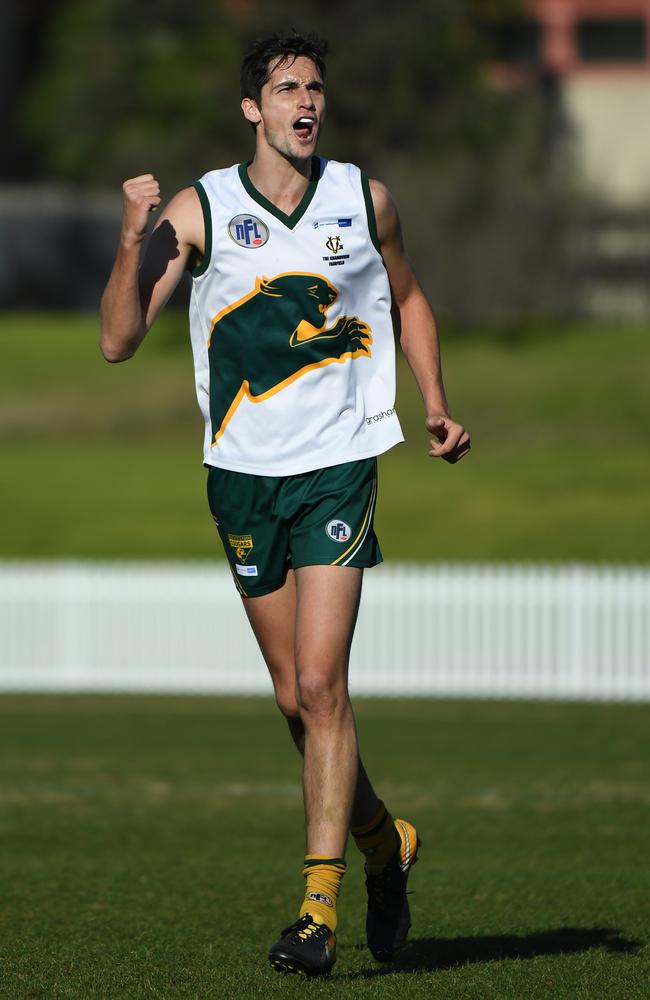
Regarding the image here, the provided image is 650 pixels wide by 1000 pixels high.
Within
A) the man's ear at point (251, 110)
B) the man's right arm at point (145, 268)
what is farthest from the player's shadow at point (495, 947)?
the man's ear at point (251, 110)

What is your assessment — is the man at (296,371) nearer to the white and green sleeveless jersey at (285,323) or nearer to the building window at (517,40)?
the white and green sleeveless jersey at (285,323)

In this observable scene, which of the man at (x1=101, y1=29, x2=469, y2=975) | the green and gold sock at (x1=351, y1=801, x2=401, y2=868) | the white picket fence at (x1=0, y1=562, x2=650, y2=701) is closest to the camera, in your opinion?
the man at (x1=101, y1=29, x2=469, y2=975)

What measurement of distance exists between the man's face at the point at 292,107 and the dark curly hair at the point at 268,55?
20 mm

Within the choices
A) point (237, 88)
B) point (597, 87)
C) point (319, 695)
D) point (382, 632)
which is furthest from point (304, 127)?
point (597, 87)

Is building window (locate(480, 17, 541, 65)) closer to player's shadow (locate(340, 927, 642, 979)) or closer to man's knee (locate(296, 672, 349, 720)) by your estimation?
player's shadow (locate(340, 927, 642, 979))

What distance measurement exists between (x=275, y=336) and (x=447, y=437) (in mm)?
553

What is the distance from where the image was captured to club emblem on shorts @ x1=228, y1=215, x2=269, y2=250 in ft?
16.8

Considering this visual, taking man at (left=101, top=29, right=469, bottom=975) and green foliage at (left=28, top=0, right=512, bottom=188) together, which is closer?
man at (left=101, top=29, right=469, bottom=975)

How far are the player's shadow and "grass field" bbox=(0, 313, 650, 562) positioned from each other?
66.4ft

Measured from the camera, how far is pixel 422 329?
17.8 feet

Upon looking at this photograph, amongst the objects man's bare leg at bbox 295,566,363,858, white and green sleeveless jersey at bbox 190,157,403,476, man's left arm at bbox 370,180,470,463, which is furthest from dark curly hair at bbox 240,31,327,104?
man's bare leg at bbox 295,566,363,858

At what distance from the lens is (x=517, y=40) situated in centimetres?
5450

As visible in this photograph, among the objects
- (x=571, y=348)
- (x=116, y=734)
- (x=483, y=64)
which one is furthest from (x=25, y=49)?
(x=116, y=734)

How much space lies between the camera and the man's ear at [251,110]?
5234 millimetres
